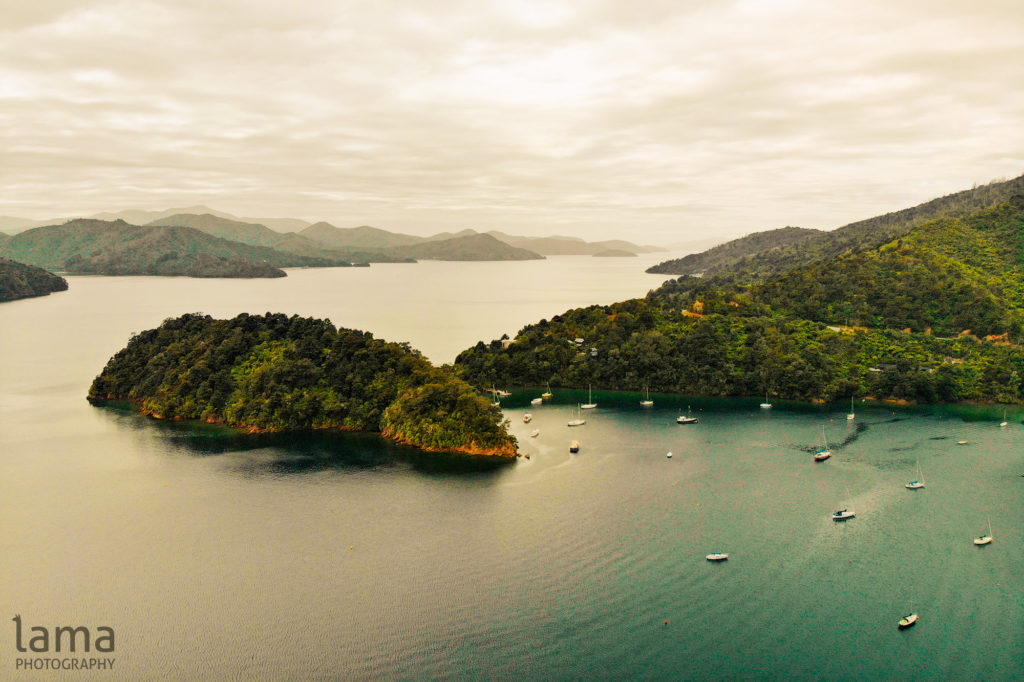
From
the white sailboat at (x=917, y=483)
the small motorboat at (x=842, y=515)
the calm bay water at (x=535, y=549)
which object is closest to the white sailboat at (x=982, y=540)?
the calm bay water at (x=535, y=549)

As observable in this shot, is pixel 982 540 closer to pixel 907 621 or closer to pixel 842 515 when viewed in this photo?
pixel 842 515

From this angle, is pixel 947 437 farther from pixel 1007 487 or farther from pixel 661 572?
pixel 661 572

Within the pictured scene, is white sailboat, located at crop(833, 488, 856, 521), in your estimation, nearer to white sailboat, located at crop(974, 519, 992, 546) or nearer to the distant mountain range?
white sailboat, located at crop(974, 519, 992, 546)

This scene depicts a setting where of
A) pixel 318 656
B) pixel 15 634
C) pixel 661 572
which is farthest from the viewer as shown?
pixel 661 572

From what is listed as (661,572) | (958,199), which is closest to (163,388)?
(661,572)

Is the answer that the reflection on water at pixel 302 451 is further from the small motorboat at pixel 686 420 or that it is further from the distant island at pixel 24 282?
the distant island at pixel 24 282
